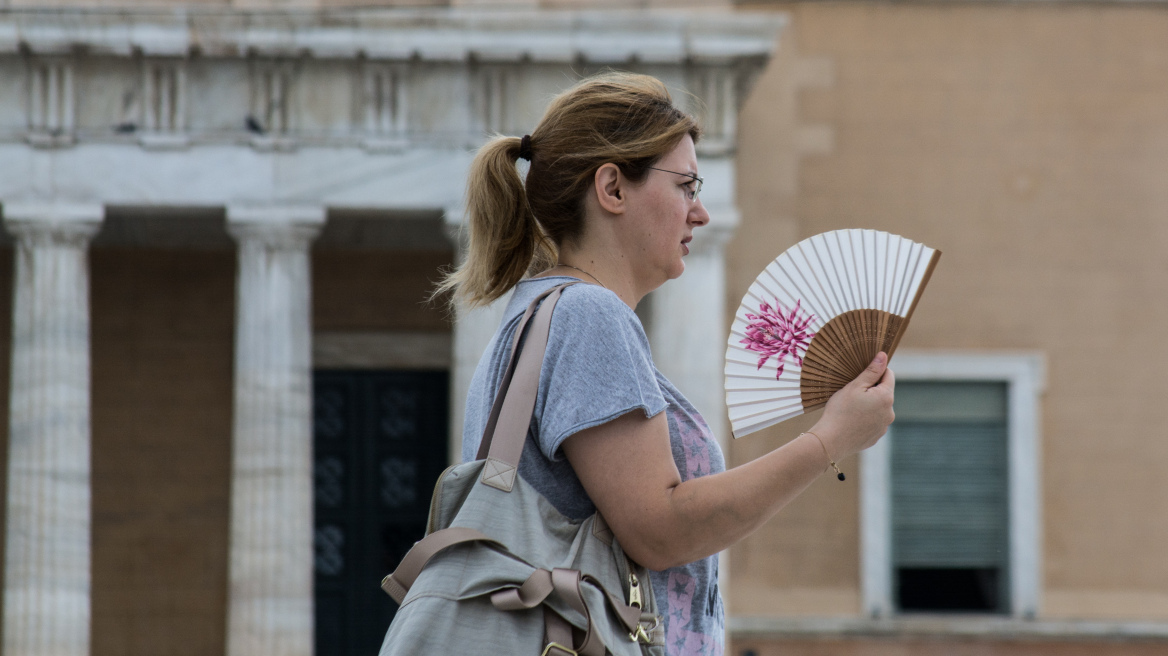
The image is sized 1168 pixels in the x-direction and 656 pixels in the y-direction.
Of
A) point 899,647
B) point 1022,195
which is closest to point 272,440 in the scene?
point 899,647

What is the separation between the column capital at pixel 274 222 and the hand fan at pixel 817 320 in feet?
30.3

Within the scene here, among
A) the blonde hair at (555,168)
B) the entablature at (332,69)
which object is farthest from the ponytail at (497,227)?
the entablature at (332,69)

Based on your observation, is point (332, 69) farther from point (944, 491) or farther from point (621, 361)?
point (621, 361)

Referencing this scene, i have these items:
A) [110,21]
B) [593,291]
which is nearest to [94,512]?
[110,21]

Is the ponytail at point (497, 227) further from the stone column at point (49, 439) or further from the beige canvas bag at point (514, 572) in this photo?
the stone column at point (49, 439)

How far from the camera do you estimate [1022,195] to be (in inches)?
513

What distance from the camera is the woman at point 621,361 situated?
6.14ft

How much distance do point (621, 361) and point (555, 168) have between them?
40cm

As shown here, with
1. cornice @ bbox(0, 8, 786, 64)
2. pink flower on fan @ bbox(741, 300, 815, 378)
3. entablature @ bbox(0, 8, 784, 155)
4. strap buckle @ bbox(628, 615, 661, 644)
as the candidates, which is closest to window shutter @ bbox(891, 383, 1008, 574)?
entablature @ bbox(0, 8, 784, 155)

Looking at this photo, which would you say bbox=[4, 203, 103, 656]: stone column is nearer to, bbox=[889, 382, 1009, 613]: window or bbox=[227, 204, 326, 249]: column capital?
bbox=[227, 204, 326, 249]: column capital

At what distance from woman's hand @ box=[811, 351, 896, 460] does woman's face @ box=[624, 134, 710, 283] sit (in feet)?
1.07

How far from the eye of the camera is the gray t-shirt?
1.88 meters

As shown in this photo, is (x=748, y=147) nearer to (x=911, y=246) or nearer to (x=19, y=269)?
(x=19, y=269)

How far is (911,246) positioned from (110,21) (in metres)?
9.90
